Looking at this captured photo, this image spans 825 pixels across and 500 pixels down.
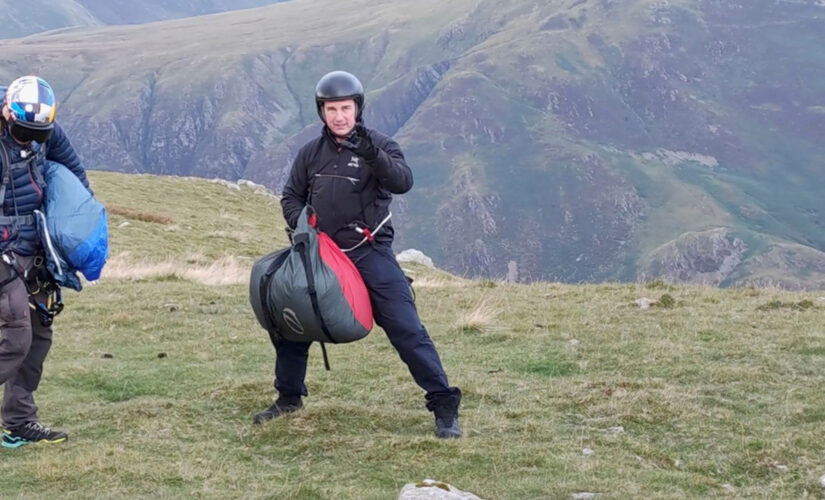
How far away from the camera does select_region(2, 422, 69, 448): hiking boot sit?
842 cm

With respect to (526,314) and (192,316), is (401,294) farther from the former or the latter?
(192,316)

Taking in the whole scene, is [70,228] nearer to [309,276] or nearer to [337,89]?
[309,276]

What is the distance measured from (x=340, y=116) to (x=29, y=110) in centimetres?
276

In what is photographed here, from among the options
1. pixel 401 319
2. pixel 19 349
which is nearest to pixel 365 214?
pixel 401 319

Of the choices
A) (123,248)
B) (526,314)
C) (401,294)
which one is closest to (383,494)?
(401,294)

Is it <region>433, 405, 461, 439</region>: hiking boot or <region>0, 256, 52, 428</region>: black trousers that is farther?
<region>433, 405, 461, 439</region>: hiking boot

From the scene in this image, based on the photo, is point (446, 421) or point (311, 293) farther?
point (446, 421)

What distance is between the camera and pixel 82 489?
23.4 ft

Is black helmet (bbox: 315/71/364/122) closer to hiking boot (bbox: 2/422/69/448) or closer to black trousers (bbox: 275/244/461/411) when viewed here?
black trousers (bbox: 275/244/461/411)

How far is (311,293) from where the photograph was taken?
8008mm

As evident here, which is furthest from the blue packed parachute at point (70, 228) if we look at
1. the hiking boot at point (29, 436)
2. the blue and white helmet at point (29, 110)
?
the hiking boot at point (29, 436)

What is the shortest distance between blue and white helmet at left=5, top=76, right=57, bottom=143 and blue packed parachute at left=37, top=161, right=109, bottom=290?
0.50 metres

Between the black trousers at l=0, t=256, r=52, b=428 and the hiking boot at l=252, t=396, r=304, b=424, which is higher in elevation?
the black trousers at l=0, t=256, r=52, b=428

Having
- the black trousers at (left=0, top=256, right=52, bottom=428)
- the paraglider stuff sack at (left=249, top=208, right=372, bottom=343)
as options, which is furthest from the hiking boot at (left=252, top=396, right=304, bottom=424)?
the black trousers at (left=0, top=256, right=52, bottom=428)
